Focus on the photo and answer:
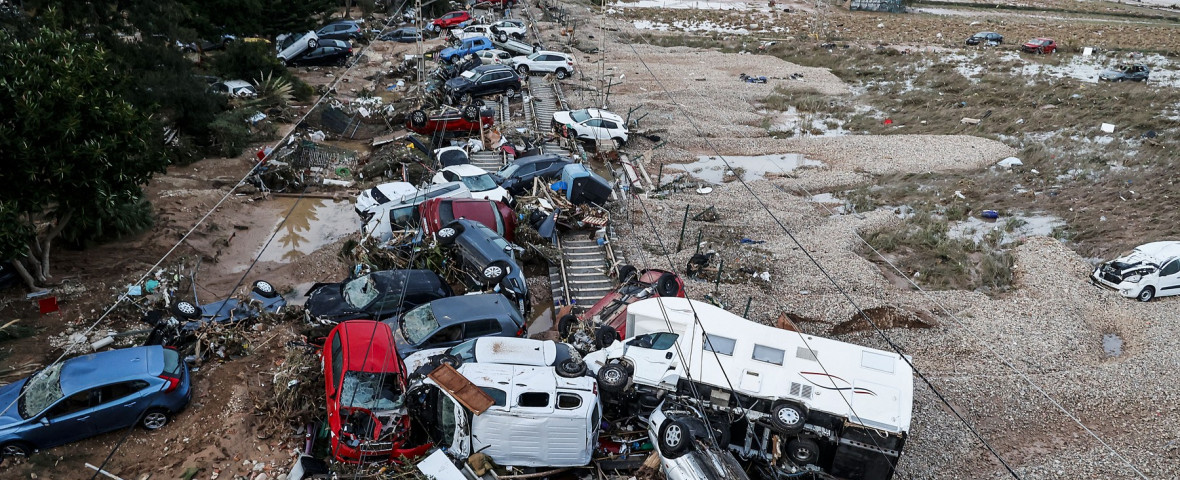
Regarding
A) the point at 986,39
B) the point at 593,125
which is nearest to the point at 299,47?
the point at 593,125

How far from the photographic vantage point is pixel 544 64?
3372 centimetres

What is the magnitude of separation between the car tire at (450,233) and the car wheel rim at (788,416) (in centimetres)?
851

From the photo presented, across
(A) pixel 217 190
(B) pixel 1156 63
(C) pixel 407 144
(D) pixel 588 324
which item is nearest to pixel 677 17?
(B) pixel 1156 63

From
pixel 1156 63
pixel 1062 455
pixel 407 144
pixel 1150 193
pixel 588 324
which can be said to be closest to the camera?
pixel 1062 455

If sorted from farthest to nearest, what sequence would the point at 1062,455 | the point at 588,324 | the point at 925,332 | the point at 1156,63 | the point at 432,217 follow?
1. the point at 1156,63
2. the point at 432,217
3. the point at 925,332
4. the point at 588,324
5. the point at 1062,455

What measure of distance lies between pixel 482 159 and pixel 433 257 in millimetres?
8289

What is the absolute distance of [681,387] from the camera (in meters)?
10.3

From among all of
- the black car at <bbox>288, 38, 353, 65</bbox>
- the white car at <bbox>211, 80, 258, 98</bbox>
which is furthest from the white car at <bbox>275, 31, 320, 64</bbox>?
the white car at <bbox>211, 80, 258, 98</bbox>

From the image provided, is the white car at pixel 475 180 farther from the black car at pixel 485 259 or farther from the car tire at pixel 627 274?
A: the car tire at pixel 627 274

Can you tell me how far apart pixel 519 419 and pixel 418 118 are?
18042 mm

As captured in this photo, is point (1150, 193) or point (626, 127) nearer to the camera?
point (1150, 193)

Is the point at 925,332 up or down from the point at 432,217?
down

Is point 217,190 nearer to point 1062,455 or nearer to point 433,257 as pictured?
point 433,257

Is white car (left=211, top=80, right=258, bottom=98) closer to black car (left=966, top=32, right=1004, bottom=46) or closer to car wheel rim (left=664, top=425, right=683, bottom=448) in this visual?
car wheel rim (left=664, top=425, right=683, bottom=448)
